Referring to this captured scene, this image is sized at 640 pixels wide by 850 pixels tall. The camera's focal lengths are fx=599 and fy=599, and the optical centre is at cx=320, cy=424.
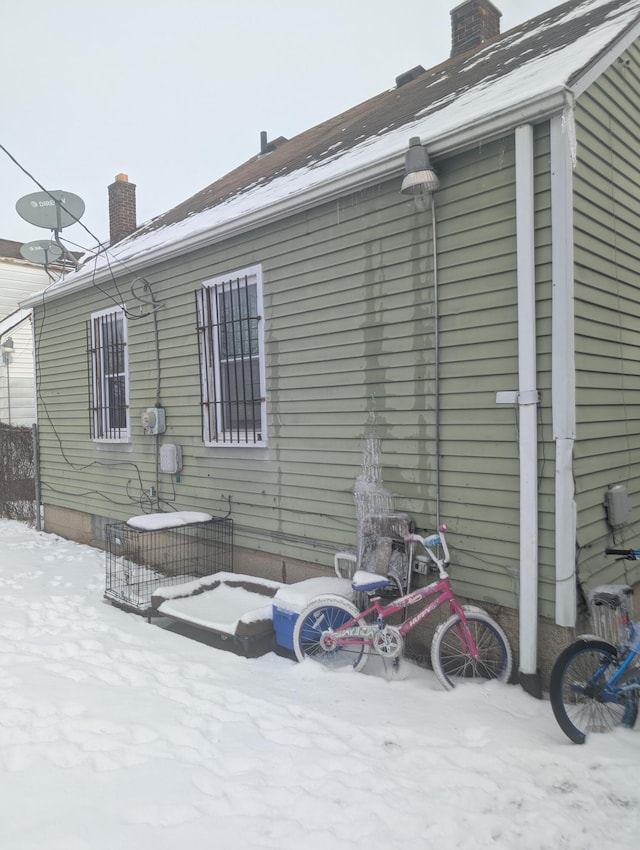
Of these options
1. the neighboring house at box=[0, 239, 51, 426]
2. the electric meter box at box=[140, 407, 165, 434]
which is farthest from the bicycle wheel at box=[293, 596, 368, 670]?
the neighboring house at box=[0, 239, 51, 426]

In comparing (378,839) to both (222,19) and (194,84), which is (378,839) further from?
(194,84)

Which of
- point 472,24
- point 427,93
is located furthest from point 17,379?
point 472,24

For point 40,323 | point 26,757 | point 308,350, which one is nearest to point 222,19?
point 40,323

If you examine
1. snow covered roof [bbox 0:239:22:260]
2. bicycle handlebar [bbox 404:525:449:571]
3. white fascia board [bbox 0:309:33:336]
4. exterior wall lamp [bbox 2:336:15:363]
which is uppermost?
snow covered roof [bbox 0:239:22:260]

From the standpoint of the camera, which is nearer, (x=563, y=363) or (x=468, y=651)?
(x=563, y=363)

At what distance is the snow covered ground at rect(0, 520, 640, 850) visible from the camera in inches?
95.2

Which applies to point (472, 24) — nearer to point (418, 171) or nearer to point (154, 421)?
point (418, 171)

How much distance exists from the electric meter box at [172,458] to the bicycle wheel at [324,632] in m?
2.96

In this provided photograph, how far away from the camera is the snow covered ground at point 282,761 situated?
95.2 inches

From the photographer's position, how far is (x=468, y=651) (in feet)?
12.4

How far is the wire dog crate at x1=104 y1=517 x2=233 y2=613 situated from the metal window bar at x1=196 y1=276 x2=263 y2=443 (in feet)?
3.22

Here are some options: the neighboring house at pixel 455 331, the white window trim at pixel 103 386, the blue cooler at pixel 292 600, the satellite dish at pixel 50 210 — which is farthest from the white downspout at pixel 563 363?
the satellite dish at pixel 50 210

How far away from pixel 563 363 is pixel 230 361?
11.5 feet

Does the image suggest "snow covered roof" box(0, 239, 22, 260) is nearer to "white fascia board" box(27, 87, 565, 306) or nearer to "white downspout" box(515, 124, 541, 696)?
"white fascia board" box(27, 87, 565, 306)
